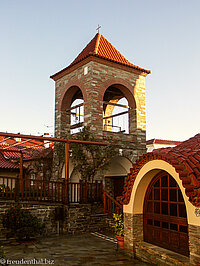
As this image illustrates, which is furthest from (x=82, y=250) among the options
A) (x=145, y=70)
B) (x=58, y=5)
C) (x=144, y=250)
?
(x=145, y=70)

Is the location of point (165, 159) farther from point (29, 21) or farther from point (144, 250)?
point (29, 21)

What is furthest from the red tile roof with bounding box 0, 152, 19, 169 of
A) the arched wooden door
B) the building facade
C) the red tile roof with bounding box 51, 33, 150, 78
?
the arched wooden door

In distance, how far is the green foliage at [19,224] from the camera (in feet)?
30.6

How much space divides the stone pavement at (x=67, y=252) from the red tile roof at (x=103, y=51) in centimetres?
940

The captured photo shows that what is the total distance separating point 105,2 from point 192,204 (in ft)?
24.6

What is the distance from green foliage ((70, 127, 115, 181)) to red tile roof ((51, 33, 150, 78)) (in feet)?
14.2

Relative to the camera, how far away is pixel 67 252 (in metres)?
8.09

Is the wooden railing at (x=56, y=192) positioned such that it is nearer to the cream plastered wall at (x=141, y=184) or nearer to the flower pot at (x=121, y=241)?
the flower pot at (x=121, y=241)

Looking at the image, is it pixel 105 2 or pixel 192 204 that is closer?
pixel 192 204

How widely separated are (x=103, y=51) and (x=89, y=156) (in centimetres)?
629

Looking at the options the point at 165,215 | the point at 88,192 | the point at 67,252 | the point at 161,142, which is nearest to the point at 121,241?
the point at 67,252

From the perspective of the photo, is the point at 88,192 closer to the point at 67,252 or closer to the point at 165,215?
the point at 67,252

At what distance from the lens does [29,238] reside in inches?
381

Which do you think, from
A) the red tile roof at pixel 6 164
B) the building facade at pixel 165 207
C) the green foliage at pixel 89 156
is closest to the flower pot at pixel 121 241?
the building facade at pixel 165 207
